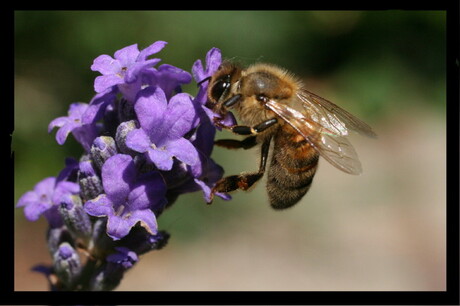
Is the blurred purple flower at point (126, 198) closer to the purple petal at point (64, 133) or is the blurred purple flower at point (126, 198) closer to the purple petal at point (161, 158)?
the purple petal at point (161, 158)

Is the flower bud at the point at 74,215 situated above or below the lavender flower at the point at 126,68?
below

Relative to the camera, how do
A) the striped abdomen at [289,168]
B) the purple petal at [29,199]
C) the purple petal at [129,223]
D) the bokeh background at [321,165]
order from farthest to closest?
the bokeh background at [321,165], the purple petal at [29,199], the striped abdomen at [289,168], the purple petal at [129,223]

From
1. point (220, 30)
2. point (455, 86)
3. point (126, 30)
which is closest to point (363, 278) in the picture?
point (455, 86)

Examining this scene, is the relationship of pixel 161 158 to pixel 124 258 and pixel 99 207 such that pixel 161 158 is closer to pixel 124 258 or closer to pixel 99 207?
pixel 99 207

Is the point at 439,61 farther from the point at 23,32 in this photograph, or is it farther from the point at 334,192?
the point at 23,32

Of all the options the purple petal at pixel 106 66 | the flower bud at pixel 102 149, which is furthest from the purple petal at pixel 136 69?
the flower bud at pixel 102 149

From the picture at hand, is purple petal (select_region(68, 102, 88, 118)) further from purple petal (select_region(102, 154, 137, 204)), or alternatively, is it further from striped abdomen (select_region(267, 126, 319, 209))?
striped abdomen (select_region(267, 126, 319, 209))

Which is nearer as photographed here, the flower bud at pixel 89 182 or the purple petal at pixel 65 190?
the flower bud at pixel 89 182

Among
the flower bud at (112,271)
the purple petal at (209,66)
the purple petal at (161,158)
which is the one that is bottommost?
the flower bud at (112,271)
